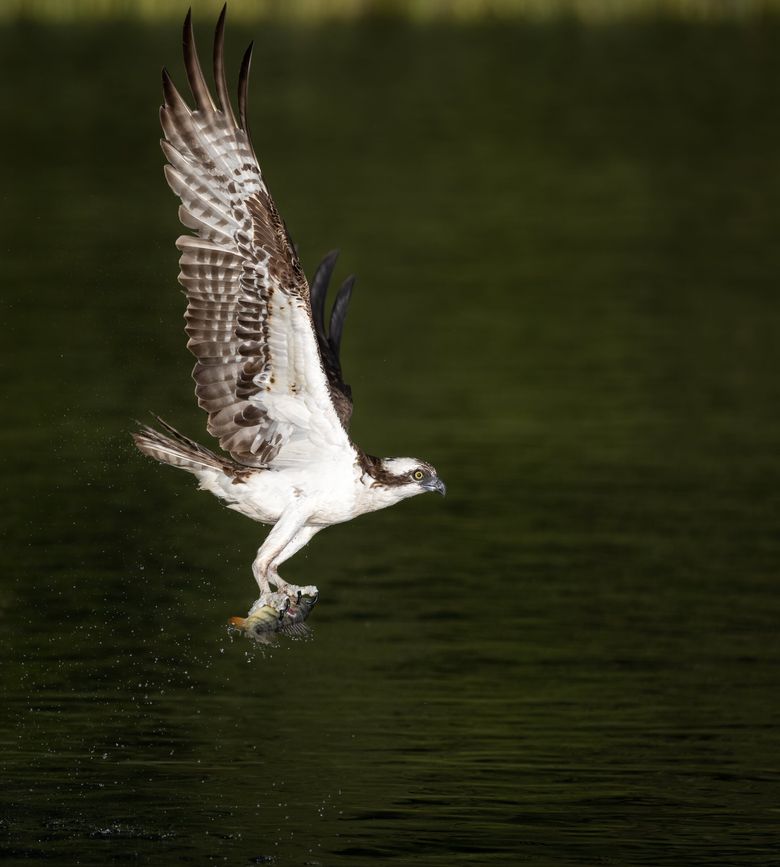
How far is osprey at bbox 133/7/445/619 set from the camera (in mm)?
11820

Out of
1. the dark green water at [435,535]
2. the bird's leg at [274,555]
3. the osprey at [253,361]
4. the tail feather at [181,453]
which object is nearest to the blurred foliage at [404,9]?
the dark green water at [435,535]

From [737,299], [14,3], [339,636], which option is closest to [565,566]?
[339,636]

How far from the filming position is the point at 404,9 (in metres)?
47.2

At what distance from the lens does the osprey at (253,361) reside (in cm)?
1182

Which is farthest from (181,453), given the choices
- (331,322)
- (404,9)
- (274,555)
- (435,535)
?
(404,9)

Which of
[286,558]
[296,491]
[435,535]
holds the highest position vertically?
[296,491]

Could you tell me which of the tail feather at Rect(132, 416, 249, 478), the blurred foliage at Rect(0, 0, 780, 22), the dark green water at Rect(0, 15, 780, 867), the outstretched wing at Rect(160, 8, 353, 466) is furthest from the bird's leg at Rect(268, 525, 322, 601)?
the blurred foliage at Rect(0, 0, 780, 22)

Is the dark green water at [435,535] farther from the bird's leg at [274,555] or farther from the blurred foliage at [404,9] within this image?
the blurred foliage at [404,9]

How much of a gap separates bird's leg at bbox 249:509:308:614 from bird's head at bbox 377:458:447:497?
1.61ft

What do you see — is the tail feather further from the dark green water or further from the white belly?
the dark green water

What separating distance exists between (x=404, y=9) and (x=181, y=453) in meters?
35.9

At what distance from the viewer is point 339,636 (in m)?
15.8

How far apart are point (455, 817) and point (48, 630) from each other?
4516mm

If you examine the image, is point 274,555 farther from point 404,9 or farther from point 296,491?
point 404,9
